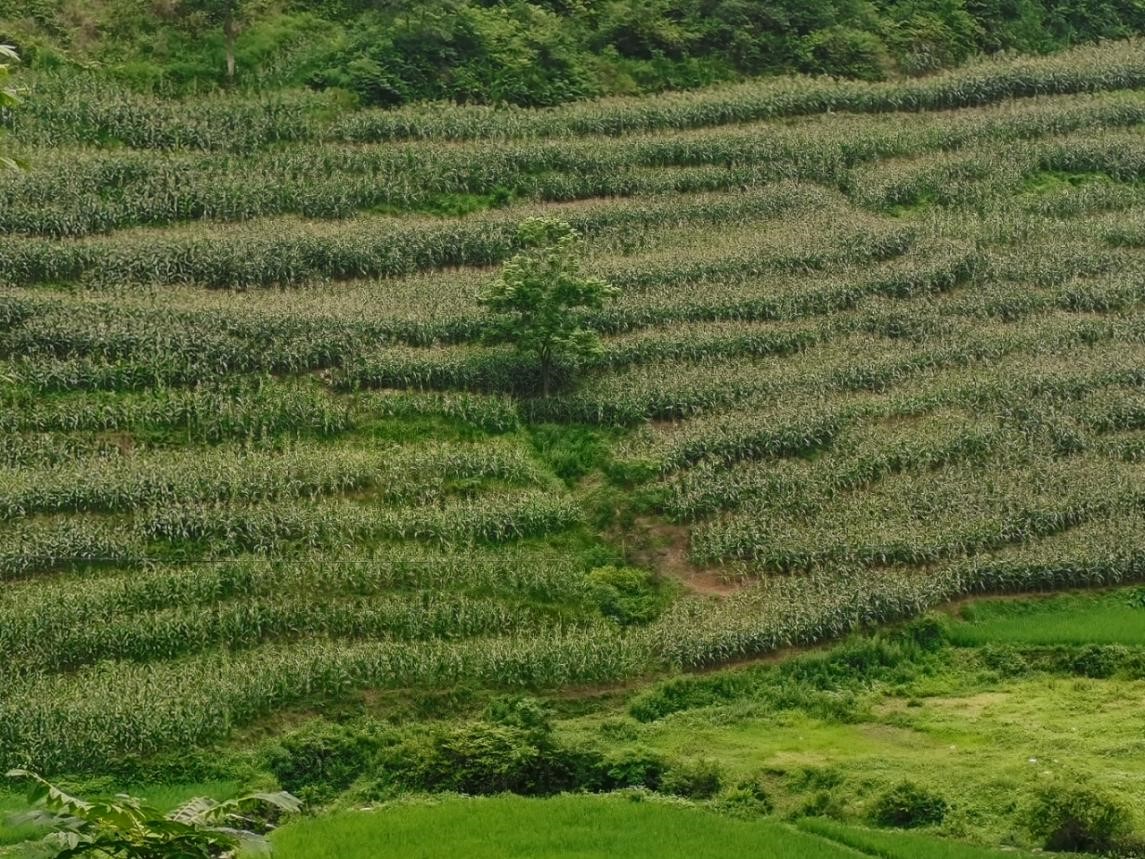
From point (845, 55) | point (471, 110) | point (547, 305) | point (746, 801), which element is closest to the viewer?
point (746, 801)

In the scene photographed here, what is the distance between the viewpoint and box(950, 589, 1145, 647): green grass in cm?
3534

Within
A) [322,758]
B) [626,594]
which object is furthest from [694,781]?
[626,594]

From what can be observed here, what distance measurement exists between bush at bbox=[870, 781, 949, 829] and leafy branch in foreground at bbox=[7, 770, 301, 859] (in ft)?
59.1

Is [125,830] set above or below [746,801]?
above

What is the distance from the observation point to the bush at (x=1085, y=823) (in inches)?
1038

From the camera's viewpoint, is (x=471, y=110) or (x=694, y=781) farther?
(x=471, y=110)

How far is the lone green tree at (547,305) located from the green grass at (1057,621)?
10893 millimetres

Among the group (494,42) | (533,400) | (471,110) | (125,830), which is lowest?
(533,400)

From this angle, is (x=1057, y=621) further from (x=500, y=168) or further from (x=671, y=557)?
(x=500, y=168)

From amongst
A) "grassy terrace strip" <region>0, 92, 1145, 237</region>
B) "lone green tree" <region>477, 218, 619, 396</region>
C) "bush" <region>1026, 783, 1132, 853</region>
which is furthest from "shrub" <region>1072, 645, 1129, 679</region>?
"grassy terrace strip" <region>0, 92, 1145, 237</region>

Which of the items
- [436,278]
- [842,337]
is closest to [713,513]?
→ [842,337]

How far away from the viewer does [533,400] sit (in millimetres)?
42250

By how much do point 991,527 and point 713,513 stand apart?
582 centimetres

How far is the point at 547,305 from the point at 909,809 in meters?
17.2
